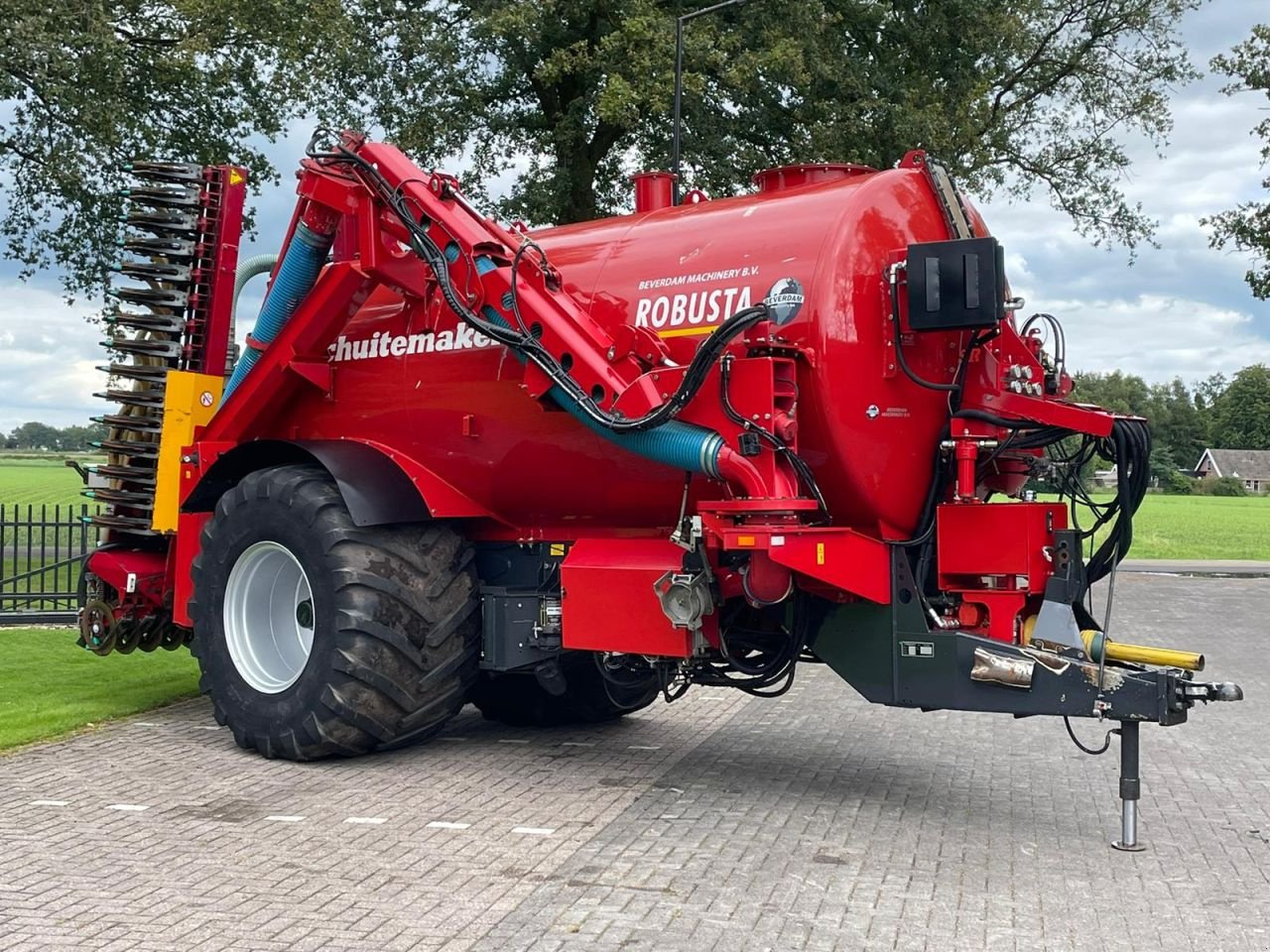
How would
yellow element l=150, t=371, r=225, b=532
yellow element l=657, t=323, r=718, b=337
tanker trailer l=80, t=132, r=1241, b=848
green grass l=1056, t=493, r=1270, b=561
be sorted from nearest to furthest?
tanker trailer l=80, t=132, r=1241, b=848
yellow element l=657, t=323, r=718, b=337
yellow element l=150, t=371, r=225, b=532
green grass l=1056, t=493, r=1270, b=561

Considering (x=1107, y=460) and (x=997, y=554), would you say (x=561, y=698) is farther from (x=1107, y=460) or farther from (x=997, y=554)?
(x=1107, y=460)

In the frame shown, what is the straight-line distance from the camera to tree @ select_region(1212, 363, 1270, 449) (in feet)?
358

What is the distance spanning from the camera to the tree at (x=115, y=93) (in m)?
14.5

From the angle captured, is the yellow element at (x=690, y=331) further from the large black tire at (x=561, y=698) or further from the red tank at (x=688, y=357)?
the large black tire at (x=561, y=698)

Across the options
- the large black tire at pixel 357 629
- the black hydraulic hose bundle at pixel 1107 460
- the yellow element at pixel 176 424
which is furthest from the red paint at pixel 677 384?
the yellow element at pixel 176 424

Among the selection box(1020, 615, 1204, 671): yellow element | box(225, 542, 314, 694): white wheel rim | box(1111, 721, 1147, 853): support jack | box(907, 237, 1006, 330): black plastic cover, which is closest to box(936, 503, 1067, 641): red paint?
box(1020, 615, 1204, 671): yellow element

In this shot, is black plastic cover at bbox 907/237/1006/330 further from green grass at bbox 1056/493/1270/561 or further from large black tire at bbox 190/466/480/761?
green grass at bbox 1056/493/1270/561

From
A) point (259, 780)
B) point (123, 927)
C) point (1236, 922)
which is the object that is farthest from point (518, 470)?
point (1236, 922)

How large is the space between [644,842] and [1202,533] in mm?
→ 42646

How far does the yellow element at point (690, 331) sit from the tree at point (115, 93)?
1077cm

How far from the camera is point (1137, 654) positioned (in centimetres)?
575

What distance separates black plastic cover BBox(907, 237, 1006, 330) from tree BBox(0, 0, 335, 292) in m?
11.8

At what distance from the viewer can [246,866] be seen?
5.11 m

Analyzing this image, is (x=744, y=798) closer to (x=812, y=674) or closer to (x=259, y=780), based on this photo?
(x=259, y=780)
